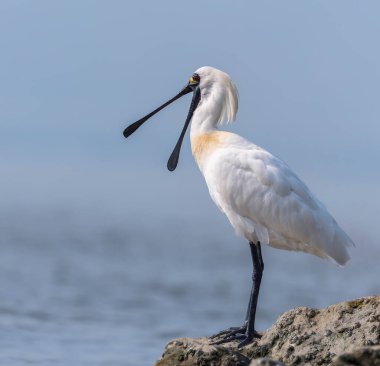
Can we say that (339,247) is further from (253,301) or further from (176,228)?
(176,228)

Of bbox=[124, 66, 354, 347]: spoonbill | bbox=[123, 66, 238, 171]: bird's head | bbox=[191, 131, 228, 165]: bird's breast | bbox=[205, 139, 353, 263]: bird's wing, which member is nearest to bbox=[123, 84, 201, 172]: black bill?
bbox=[123, 66, 238, 171]: bird's head

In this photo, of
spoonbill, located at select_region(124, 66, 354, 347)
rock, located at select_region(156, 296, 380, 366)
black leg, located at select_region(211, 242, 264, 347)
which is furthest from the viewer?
spoonbill, located at select_region(124, 66, 354, 347)

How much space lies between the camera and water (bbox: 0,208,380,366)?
2616cm

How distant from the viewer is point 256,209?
13859 mm

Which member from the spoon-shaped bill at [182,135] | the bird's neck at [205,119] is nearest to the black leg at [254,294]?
the bird's neck at [205,119]

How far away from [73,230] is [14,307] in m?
49.1

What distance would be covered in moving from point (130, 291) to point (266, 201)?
26.8m

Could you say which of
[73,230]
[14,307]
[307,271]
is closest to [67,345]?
[14,307]

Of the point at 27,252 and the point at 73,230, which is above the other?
the point at 73,230

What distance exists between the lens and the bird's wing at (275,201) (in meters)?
13.5

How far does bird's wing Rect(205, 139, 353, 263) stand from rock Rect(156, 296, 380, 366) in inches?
59.8

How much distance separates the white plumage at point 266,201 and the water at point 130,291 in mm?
8546

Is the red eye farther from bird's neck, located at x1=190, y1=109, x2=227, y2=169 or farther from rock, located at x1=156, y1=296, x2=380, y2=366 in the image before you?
rock, located at x1=156, y1=296, x2=380, y2=366

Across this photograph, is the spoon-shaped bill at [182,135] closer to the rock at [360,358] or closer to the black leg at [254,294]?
the black leg at [254,294]
